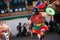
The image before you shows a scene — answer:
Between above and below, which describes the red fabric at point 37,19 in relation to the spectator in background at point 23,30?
above

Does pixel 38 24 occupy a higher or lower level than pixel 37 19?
lower

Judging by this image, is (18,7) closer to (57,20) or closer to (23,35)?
(23,35)

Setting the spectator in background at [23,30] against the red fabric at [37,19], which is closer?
the red fabric at [37,19]

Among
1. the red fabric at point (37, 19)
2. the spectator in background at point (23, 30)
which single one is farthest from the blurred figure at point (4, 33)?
the spectator in background at point (23, 30)

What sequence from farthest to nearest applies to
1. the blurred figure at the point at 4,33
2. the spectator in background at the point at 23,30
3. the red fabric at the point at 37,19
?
the spectator in background at the point at 23,30
the red fabric at the point at 37,19
the blurred figure at the point at 4,33

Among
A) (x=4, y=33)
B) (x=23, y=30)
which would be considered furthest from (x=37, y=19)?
(x=23, y=30)

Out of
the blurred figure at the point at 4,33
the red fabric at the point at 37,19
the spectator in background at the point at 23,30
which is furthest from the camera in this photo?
the spectator in background at the point at 23,30

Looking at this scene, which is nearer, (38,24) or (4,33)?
(4,33)

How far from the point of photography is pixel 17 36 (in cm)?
972

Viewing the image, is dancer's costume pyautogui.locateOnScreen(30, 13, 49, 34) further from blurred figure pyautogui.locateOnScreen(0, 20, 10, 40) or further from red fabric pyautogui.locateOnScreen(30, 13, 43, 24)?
blurred figure pyautogui.locateOnScreen(0, 20, 10, 40)

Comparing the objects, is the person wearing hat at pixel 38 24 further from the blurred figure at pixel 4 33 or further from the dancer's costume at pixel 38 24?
the blurred figure at pixel 4 33

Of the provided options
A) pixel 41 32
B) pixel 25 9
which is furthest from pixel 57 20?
pixel 41 32

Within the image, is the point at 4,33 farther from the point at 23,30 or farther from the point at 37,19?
the point at 23,30

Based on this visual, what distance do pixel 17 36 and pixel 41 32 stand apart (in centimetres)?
257
